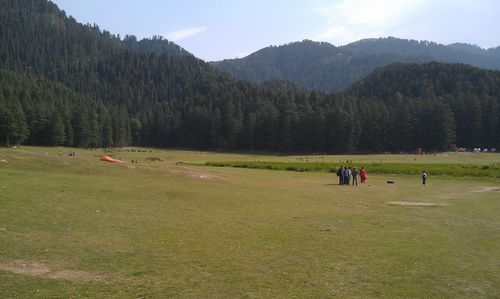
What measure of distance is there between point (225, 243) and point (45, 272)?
7099 millimetres

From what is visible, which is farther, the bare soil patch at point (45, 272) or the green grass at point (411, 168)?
the green grass at point (411, 168)

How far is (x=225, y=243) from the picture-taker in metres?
18.3

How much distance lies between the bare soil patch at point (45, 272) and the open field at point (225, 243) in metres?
0.05

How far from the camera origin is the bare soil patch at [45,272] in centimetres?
1277

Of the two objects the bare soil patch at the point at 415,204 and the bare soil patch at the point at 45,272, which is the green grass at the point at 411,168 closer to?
the bare soil patch at the point at 415,204

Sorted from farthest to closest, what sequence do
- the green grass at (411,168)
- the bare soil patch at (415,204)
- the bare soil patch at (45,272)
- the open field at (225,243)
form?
1. the green grass at (411,168)
2. the bare soil patch at (415,204)
3. the open field at (225,243)
4. the bare soil patch at (45,272)

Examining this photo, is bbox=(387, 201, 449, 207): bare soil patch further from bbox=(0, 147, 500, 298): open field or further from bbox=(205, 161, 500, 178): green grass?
bbox=(205, 161, 500, 178): green grass

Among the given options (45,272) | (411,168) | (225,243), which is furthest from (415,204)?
(411,168)

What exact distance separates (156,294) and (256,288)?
2746mm

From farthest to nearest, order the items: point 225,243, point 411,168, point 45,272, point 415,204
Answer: point 411,168
point 415,204
point 225,243
point 45,272

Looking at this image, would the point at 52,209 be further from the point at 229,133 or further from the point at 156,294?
the point at 229,133

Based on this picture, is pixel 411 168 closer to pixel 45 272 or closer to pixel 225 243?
→ pixel 225 243

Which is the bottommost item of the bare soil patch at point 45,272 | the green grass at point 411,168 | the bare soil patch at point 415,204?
the bare soil patch at point 415,204

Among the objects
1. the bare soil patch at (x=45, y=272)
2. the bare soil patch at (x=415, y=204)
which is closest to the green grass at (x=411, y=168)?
the bare soil patch at (x=415, y=204)
